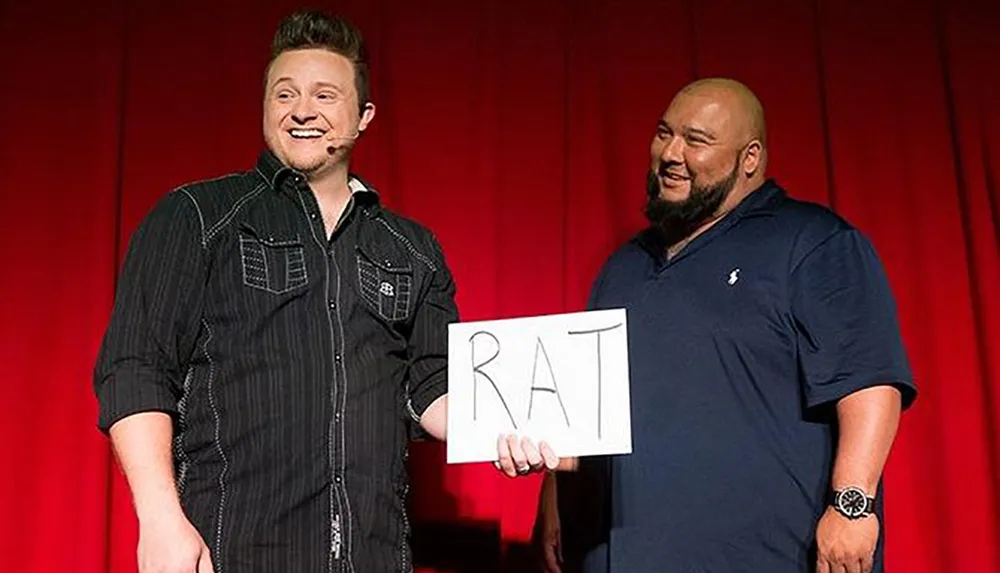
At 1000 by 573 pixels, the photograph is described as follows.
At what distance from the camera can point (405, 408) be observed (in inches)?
60.8

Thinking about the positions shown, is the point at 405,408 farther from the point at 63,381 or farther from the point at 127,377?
the point at 63,381

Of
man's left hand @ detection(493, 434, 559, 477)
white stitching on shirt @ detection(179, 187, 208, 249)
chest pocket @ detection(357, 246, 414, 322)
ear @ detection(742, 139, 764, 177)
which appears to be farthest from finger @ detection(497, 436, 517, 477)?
ear @ detection(742, 139, 764, 177)

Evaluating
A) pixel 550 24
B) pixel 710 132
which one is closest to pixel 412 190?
pixel 550 24

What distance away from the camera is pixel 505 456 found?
1.40 meters

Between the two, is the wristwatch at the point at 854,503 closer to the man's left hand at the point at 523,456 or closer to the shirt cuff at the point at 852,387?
the shirt cuff at the point at 852,387

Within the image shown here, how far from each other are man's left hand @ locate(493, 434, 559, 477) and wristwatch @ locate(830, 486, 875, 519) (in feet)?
1.47

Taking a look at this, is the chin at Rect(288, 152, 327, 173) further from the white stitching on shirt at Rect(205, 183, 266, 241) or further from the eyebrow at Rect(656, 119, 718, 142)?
the eyebrow at Rect(656, 119, 718, 142)

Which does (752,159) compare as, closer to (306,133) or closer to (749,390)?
(749,390)

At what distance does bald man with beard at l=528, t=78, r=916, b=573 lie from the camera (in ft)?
5.24

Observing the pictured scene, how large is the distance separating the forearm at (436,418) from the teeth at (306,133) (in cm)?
40

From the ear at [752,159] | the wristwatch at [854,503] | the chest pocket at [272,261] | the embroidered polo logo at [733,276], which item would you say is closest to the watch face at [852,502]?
the wristwatch at [854,503]

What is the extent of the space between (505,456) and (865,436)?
54 cm

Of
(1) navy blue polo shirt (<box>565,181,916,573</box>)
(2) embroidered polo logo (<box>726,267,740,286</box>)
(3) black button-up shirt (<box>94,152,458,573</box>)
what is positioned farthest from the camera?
(2) embroidered polo logo (<box>726,267,740,286</box>)

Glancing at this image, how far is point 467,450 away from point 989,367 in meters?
1.25
